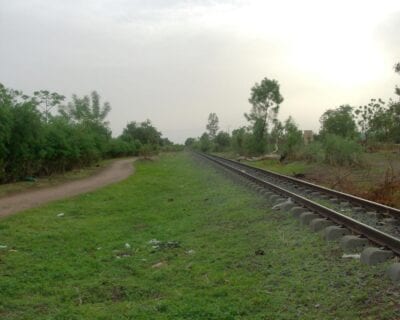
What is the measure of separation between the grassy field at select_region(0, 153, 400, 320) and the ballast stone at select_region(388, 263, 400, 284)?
0.09m

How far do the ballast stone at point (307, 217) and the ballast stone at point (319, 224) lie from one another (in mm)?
565

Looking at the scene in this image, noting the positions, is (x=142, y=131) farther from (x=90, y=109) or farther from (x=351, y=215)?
(x=351, y=215)

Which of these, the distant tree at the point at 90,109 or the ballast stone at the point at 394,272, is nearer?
the ballast stone at the point at 394,272

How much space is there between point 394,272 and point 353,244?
1618 mm

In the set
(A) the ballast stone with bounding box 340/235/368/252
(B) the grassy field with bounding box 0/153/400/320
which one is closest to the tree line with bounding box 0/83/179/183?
(B) the grassy field with bounding box 0/153/400/320

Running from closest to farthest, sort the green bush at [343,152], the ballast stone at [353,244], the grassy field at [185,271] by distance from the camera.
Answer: the grassy field at [185,271]
the ballast stone at [353,244]
the green bush at [343,152]

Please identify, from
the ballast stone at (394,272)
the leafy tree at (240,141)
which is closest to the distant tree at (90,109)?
the leafy tree at (240,141)

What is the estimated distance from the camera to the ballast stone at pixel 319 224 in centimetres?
867

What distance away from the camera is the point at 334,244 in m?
7.46

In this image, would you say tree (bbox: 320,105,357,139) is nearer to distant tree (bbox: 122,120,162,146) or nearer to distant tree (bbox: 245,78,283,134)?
distant tree (bbox: 245,78,283,134)

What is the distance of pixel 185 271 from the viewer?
24.7 ft

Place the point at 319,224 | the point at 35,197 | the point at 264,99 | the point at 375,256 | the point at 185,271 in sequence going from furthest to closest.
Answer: the point at 264,99 → the point at 35,197 → the point at 319,224 → the point at 185,271 → the point at 375,256

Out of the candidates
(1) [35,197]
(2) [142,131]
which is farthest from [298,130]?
(2) [142,131]

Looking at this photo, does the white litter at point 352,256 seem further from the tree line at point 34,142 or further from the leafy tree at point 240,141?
the leafy tree at point 240,141
